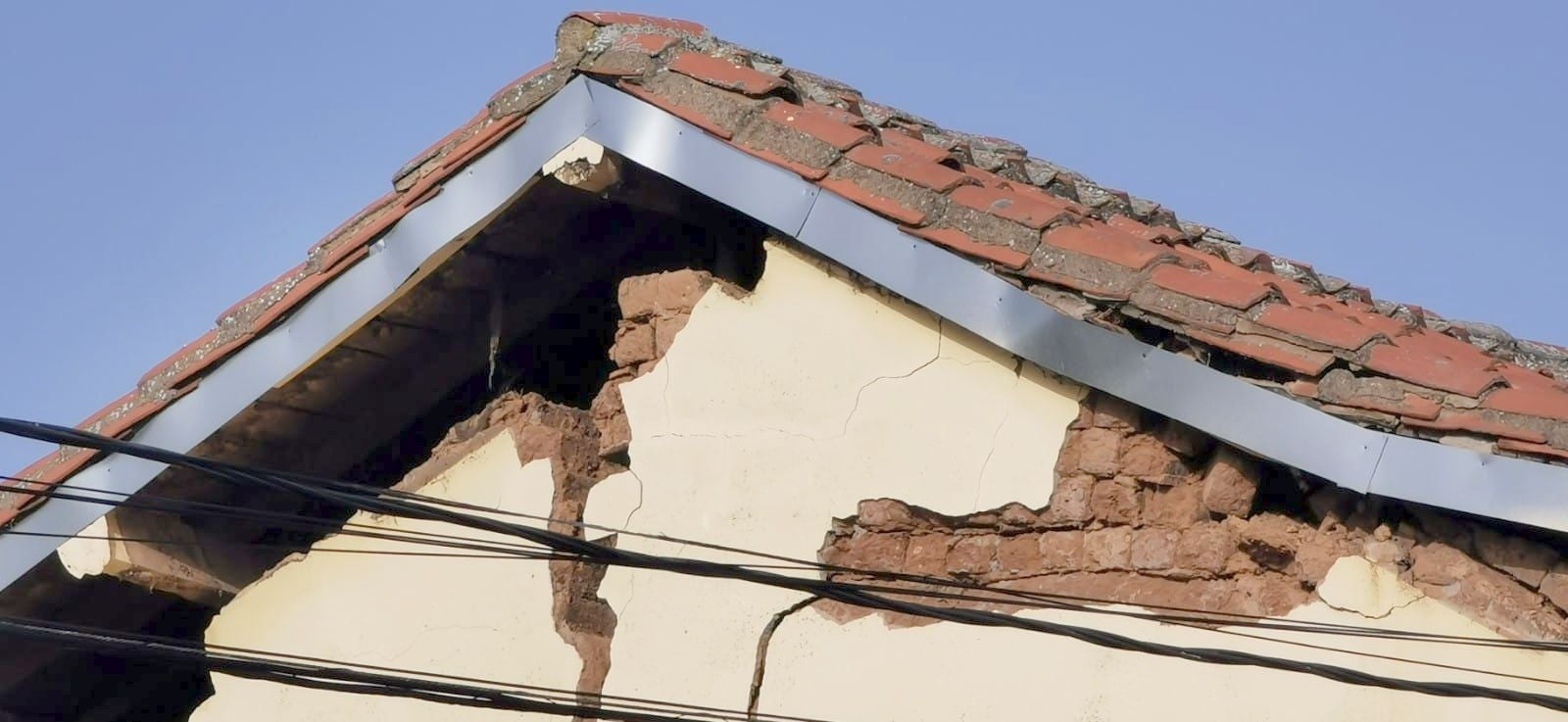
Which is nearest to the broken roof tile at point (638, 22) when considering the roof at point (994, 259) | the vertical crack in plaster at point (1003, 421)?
the roof at point (994, 259)

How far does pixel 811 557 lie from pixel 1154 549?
1.00 meters

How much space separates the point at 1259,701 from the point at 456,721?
2601 mm

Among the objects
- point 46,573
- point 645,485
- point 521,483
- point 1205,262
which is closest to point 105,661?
point 46,573

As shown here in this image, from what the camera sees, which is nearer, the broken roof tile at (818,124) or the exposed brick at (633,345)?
the broken roof tile at (818,124)

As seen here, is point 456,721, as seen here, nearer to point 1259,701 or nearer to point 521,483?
point 521,483

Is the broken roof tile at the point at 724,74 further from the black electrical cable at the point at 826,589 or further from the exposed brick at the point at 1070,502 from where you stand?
the black electrical cable at the point at 826,589

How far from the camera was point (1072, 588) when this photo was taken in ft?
18.0

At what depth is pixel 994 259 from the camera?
5.39 m

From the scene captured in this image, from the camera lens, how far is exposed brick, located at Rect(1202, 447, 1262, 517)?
17.4 feet

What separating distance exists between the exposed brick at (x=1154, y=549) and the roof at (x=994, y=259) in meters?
0.52

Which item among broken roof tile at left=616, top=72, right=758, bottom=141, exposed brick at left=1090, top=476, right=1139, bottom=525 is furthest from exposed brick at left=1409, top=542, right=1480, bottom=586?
broken roof tile at left=616, top=72, right=758, bottom=141

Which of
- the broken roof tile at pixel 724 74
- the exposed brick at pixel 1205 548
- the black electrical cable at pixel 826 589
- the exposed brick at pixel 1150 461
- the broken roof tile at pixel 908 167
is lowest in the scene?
the black electrical cable at pixel 826 589

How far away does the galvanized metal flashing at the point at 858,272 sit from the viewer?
478cm

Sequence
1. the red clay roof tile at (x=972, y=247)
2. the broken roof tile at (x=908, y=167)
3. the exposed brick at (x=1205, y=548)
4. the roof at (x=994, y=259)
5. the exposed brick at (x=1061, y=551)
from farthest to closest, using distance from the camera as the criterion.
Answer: the broken roof tile at (x=908, y=167)
the exposed brick at (x=1061, y=551)
the red clay roof tile at (x=972, y=247)
the exposed brick at (x=1205, y=548)
the roof at (x=994, y=259)
